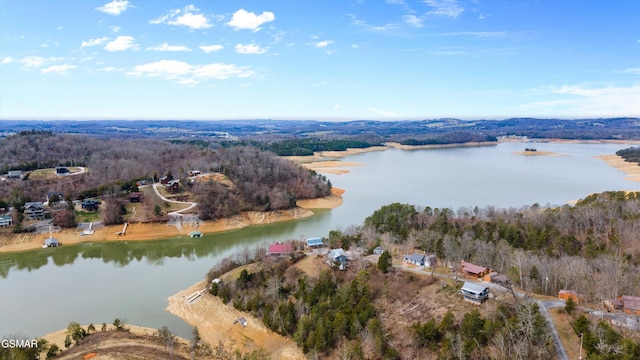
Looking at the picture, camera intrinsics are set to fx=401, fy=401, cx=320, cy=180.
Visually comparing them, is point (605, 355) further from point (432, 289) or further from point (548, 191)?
point (548, 191)

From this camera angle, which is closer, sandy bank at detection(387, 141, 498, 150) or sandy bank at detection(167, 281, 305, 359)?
sandy bank at detection(167, 281, 305, 359)

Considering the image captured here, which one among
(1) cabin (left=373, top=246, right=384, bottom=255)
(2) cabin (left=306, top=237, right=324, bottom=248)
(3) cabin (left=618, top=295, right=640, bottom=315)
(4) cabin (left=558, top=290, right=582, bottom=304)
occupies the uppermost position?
(3) cabin (left=618, top=295, right=640, bottom=315)

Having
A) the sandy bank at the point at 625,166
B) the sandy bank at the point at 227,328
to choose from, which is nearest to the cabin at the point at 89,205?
the sandy bank at the point at 227,328

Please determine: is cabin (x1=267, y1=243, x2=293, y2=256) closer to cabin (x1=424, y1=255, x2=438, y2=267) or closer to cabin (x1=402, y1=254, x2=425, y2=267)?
cabin (x1=402, y1=254, x2=425, y2=267)

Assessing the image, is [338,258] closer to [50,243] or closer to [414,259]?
[414,259]

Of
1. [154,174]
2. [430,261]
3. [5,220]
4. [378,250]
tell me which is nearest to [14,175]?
[5,220]

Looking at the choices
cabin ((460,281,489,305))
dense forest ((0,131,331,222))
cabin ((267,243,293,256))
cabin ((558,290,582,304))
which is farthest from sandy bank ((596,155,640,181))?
cabin ((267,243,293,256))

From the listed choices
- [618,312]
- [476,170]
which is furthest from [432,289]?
[476,170]
